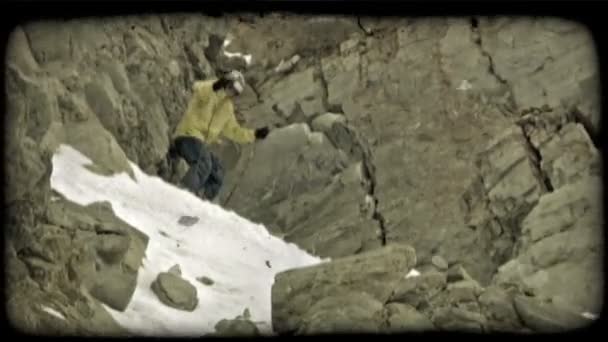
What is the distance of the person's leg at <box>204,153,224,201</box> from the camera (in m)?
1.38

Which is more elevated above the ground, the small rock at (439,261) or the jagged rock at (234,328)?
the small rock at (439,261)

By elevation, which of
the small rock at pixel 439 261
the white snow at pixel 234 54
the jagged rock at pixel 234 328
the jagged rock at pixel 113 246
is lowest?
the jagged rock at pixel 234 328

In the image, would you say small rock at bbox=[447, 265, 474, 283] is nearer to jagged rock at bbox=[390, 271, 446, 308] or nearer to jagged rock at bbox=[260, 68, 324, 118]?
jagged rock at bbox=[390, 271, 446, 308]

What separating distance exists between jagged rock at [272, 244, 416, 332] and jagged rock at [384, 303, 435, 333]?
2 centimetres

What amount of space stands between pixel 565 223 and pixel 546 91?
→ 0.77 ft

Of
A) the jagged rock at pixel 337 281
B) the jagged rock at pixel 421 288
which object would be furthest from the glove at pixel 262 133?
the jagged rock at pixel 421 288

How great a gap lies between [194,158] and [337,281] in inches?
13.0

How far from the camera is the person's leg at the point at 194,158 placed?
1368 mm

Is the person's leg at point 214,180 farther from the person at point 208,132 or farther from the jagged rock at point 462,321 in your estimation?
the jagged rock at point 462,321

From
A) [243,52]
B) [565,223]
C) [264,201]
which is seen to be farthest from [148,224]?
[565,223]

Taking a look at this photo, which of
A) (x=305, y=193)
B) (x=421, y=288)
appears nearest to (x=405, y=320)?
(x=421, y=288)

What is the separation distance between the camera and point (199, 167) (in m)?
1.37

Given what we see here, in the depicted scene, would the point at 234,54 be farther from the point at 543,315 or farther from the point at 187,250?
the point at 543,315

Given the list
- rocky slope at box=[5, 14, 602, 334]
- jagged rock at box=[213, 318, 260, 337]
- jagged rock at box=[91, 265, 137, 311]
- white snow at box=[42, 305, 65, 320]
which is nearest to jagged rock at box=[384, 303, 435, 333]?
rocky slope at box=[5, 14, 602, 334]
